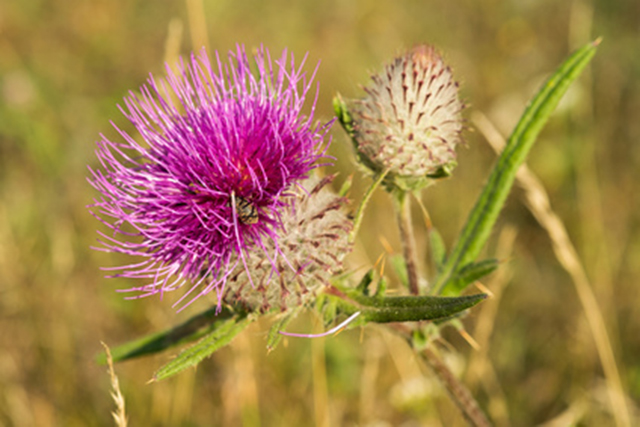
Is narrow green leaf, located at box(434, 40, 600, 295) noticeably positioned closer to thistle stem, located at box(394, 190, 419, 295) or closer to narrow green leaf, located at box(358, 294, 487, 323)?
thistle stem, located at box(394, 190, 419, 295)

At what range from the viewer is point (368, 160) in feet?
10.0

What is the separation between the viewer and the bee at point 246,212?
9.70 feet

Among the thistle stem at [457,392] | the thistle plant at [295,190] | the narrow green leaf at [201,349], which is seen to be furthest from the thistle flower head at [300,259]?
the thistle stem at [457,392]

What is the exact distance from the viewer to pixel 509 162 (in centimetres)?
307

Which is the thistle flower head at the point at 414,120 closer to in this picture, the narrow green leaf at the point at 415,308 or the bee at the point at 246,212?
the bee at the point at 246,212

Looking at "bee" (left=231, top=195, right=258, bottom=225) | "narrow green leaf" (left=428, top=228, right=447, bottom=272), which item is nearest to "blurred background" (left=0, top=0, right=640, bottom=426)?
"narrow green leaf" (left=428, top=228, right=447, bottom=272)

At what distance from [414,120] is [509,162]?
0.60m

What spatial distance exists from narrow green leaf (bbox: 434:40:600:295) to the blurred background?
0.41 meters

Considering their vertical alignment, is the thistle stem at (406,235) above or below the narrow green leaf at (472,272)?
above

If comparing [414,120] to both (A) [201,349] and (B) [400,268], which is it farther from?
(A) [201,349]

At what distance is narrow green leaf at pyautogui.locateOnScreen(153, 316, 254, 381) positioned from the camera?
2.47 m

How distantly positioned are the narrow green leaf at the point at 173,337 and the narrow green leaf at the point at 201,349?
37 centimetres

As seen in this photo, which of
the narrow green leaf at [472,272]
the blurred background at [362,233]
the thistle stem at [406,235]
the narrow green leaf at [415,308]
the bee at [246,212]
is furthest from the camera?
the blurred background at [362,233]

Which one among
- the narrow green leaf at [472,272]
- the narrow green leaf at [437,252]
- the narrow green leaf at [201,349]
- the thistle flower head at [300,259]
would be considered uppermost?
the thistle flower head at [300,259]
